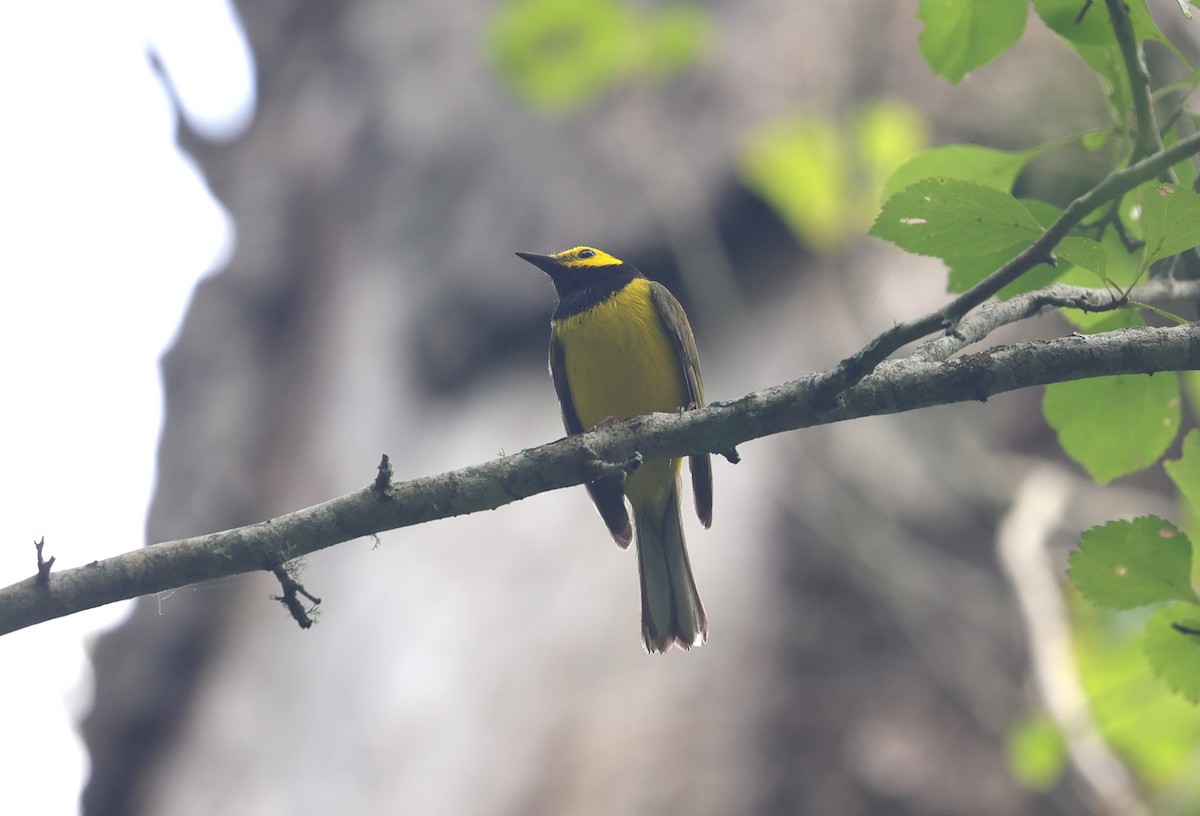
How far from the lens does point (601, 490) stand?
474 centimetres

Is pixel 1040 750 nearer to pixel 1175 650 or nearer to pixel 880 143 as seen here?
pixel 1175 650

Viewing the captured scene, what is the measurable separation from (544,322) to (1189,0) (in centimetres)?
682

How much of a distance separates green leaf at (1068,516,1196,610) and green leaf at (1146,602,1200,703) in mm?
37

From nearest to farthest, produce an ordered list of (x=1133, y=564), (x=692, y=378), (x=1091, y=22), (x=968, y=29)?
1. (x=1133, y=564)
2. (x=1091, y=22)
3. (x=968, y=29)
4. (x=692, y=378)

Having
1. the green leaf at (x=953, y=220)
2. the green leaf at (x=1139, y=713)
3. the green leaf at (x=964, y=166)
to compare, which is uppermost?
the green leaf at (x=964, y=166)

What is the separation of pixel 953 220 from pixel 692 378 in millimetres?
2660

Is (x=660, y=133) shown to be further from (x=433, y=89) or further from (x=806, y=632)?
(x=806, y=632)

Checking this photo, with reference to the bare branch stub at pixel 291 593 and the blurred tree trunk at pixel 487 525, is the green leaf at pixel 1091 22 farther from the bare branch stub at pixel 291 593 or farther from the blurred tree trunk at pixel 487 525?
the blurred tree trunk at pixel 487 525

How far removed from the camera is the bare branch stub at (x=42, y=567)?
2111 millimetres

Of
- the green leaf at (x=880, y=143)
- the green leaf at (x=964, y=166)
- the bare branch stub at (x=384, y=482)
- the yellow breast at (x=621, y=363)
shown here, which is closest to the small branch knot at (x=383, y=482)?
the bare branch stub at (x=384, y=482)

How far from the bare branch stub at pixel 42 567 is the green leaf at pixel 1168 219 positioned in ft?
7.34

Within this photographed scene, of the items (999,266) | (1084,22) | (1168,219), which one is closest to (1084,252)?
(1168,219)

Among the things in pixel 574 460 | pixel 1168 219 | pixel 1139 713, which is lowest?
pixel 1139 713

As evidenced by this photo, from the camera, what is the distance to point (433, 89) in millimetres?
10016
